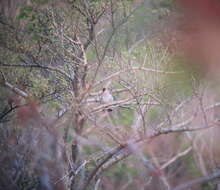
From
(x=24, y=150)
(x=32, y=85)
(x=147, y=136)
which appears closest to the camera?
(x=147, y=136)

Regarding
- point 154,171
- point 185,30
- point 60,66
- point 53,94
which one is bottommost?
point 154,171

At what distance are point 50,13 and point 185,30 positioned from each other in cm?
253

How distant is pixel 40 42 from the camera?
6.72 metres

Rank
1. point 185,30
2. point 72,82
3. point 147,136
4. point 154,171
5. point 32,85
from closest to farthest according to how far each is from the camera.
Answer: point 154,171, point 147,136, point 72,82, point 32,85, point 185,30

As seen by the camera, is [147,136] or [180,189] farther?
[147,136]

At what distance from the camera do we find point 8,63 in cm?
671

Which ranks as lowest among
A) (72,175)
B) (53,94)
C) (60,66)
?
(72,175)

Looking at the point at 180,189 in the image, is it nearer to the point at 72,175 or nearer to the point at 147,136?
the point at 147,136

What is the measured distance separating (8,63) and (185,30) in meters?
3.38

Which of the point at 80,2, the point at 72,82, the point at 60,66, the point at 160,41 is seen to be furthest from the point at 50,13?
the point at 160,41

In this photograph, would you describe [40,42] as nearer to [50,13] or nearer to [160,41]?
[50,13]

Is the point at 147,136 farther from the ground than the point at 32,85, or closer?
closer

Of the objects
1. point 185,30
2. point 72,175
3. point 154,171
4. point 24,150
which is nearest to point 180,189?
point 154,171

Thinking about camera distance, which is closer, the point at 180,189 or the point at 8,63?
the point at 180,189
